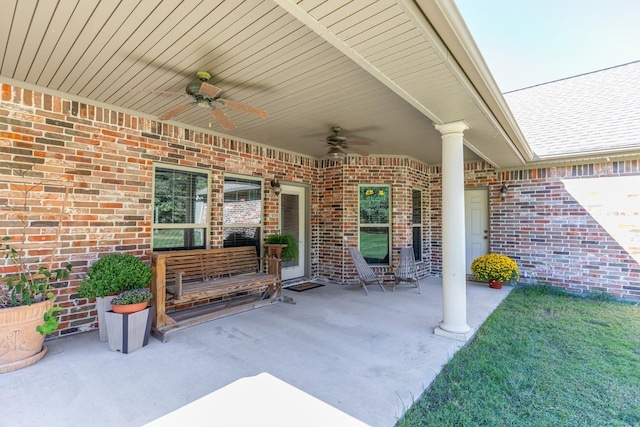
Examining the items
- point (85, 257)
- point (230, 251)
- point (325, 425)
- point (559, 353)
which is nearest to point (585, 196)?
point (559, 353)

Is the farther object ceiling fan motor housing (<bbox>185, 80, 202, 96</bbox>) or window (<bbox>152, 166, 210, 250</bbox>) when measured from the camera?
window (<bbox>152, 166, 210, 250</bbox>)

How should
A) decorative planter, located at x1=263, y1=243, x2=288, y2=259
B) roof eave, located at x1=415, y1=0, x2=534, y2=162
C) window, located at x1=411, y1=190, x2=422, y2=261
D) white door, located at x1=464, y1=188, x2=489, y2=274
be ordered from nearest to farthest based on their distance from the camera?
roof eave, located at x1=415, y1=0, x2=534, y2=162, decorative planter, located at x1=263, y1=243, x2=288, y2=259, white door, located at x1=464, y1=188, x2=489, y2=274, window, located at x1=411, y1=190, x2=422, y2=261

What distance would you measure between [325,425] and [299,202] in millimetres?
5783

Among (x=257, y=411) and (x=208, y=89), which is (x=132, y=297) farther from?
(x=257, y=411)

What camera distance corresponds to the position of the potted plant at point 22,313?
2631 millimetres

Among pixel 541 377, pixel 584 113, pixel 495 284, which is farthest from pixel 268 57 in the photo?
pixel 584 113

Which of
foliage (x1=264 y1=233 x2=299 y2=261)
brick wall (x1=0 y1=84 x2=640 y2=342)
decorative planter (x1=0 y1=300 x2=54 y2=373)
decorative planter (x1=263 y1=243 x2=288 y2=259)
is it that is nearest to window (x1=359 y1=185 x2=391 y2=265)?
brick wall (x1=0 y1=84 x2=640 y2=342)

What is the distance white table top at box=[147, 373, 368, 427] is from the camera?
982mm

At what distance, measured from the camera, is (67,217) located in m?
3.42

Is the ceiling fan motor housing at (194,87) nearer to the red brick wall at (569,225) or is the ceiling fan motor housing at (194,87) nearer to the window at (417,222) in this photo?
the window at (417,222)

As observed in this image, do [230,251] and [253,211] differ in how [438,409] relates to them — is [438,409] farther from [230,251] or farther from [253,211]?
[253,211]

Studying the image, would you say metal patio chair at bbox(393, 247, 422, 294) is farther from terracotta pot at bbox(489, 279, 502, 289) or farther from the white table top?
the white table top

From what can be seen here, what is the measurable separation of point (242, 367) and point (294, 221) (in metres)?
3.96

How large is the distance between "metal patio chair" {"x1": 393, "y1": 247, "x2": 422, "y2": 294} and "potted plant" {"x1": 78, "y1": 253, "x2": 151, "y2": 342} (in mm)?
4141
